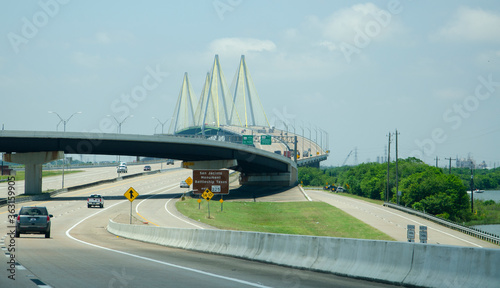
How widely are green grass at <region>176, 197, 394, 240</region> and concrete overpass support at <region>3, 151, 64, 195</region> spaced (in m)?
20.4

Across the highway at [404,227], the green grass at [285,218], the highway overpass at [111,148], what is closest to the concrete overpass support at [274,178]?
the highway overpass at [111,148]

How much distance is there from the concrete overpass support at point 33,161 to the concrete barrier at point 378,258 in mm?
71141

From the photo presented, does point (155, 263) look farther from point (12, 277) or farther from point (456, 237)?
point (456, 237)

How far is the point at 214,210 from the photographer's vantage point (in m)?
74.6

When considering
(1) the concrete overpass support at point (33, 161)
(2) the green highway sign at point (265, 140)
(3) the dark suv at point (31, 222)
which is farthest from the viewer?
(2) the green highway sign at point (265, 140)

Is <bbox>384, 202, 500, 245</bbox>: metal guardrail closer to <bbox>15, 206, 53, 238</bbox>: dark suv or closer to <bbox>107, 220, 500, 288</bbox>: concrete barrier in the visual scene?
<bbox>15, 206, 53, 238</bbox>: dark suv

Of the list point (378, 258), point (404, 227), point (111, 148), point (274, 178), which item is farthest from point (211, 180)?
point (274, 178)

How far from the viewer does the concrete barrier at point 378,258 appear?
10.1m

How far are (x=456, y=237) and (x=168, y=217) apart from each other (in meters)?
29.2

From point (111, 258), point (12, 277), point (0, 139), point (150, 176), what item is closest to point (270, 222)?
point (0, 139)

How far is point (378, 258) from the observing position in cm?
1270

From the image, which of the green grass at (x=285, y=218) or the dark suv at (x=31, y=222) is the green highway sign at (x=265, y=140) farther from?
the dark suv at (x=31, y=222)

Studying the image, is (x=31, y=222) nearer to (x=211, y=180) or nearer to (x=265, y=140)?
(x=211, y=180)

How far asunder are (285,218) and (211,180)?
21.9m
